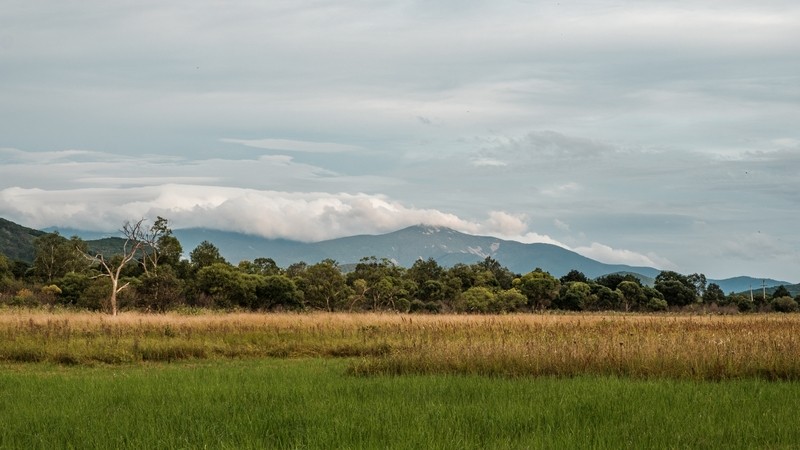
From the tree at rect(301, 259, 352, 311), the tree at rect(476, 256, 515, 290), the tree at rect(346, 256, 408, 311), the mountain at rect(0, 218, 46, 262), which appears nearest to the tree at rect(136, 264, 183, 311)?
the tree at rect(301, 259, 352, 311)

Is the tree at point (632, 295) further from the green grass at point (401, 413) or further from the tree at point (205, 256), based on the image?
the green grass at point (401, 413)

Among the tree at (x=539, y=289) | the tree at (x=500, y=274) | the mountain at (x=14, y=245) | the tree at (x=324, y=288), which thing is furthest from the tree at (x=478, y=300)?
the mountain at (x=14, y=245)

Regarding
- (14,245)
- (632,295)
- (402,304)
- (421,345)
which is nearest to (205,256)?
(402,304)

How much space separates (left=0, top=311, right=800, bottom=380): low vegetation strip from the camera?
49.4ft

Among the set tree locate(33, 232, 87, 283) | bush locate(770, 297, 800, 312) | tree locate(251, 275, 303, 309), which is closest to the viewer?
tree locate(251, 275, 303, 309)

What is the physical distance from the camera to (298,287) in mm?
58094

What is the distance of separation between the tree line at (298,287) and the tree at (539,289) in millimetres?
92

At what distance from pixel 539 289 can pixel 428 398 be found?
5914cm

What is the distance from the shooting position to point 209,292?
5409 cm

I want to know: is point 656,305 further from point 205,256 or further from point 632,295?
point 205,256

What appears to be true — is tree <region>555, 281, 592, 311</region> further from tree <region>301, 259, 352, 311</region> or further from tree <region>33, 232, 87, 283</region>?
tree <region>33, 232, 87, 283</region>

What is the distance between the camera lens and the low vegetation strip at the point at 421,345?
15.1 meters

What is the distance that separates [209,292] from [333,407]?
45.4m

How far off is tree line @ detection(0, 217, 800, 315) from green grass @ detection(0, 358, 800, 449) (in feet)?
83.0
